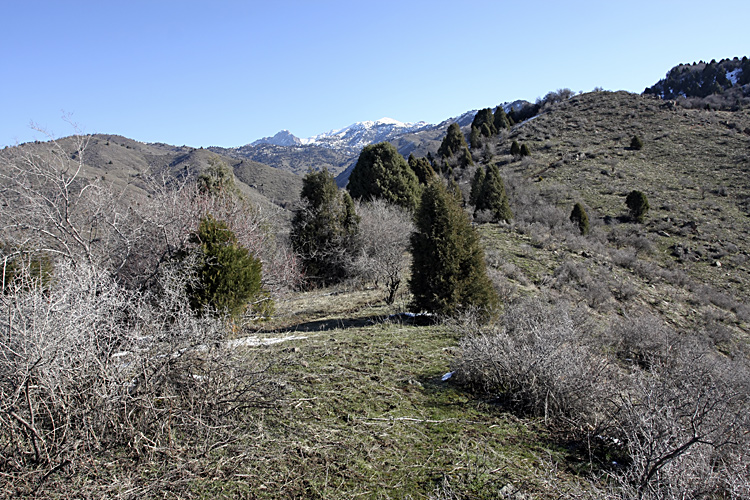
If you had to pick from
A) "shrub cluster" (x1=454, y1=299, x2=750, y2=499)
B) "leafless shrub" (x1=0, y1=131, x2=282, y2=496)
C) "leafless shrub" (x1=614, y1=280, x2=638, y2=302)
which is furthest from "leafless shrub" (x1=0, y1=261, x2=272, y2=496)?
"leafless shrub" (x1=614, y1=280, x2=638, y2=302)

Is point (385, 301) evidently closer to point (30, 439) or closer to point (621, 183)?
point (30, 439)

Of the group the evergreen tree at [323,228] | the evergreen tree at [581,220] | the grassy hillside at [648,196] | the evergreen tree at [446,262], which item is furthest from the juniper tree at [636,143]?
the evergreen tree at [446,262]

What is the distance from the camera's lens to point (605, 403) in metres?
3.38

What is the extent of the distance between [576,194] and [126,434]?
2867cm

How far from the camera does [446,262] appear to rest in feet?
23.6

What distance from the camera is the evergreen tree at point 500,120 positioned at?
46750 millimetres

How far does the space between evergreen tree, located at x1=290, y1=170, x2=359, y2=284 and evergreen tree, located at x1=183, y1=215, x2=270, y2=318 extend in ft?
28.3

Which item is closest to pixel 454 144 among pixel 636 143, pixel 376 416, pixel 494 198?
pixel 636 143

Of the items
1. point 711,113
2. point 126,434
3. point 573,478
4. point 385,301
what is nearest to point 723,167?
point 711,113

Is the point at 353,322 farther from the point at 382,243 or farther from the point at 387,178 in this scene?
the point at 387,178

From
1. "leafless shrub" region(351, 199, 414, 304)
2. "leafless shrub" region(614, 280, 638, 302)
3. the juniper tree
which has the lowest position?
"leafless shrub" region(614, 280, 638, 302)

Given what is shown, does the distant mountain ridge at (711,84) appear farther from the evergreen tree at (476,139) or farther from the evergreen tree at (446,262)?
the evergreen tree at (446,262)

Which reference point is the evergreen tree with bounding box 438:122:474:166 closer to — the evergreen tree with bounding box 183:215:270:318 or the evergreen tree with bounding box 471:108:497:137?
the evergreen tree with bounding box 471:108:497:137

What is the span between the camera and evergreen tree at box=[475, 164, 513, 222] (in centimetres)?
2191
